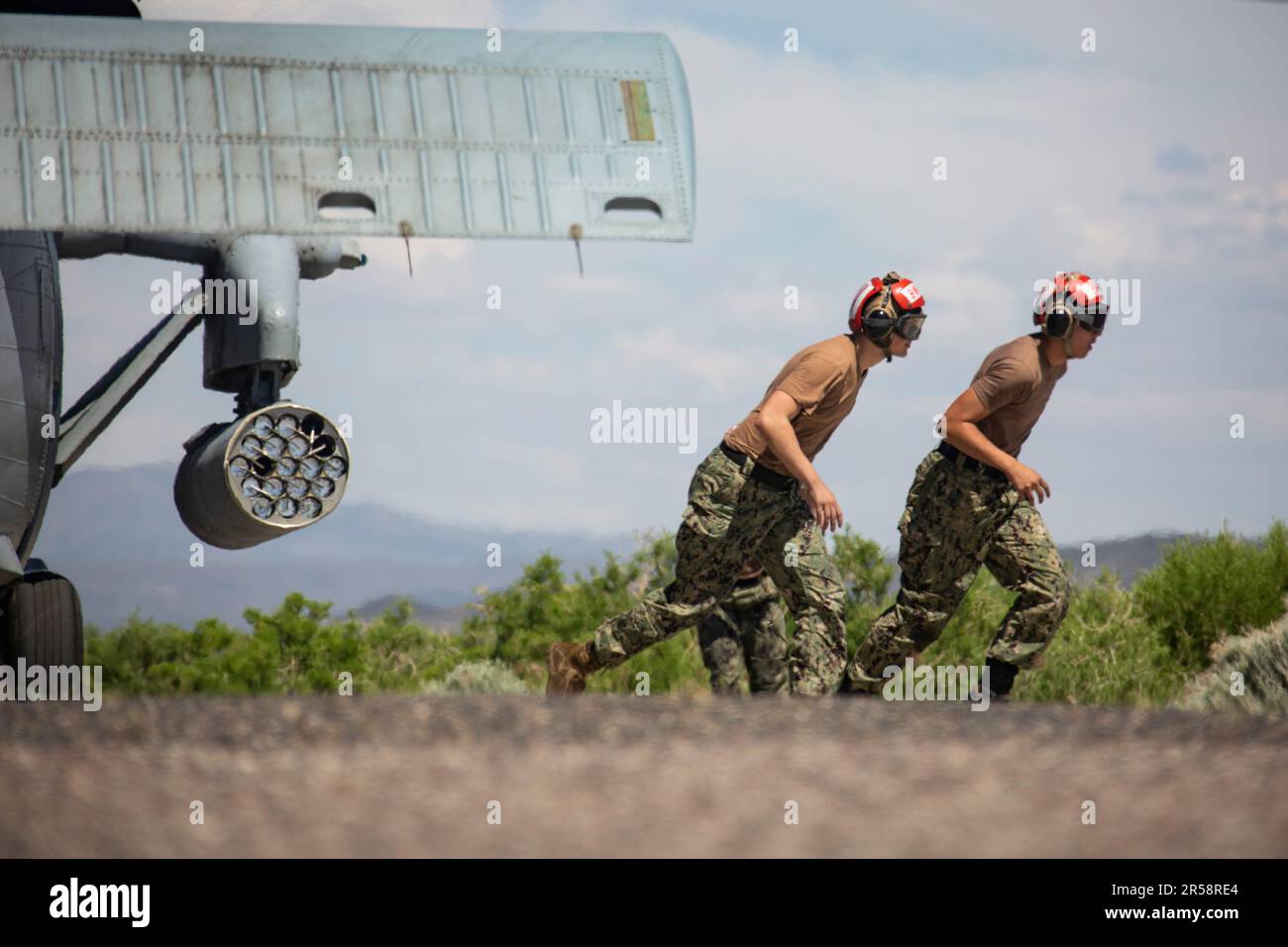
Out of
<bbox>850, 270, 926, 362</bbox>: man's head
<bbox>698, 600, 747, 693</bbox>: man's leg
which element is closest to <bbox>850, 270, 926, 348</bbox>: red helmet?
<bbox>850, 270, 926, 362</bbox>: man's head

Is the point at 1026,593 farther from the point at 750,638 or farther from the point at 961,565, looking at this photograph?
the point at 750,638

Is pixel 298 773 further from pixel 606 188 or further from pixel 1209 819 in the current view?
pixel 606 188

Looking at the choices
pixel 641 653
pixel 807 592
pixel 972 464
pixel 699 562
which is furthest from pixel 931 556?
pixel 641 653

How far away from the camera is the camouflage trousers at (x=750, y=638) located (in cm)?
941

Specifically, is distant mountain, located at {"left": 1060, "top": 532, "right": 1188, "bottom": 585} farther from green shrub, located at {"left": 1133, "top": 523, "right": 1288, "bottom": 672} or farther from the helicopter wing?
the helicopter wing

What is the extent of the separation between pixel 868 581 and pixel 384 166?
685 cm

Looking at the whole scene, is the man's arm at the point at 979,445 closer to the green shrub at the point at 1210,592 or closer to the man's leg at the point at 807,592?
the man's leg at the point at 807,592

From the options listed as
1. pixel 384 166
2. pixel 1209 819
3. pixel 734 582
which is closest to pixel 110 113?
pixel 384 166

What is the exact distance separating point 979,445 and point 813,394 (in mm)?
822

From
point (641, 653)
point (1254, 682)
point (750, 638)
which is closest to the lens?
point (1254, 682)

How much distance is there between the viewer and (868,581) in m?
13.9

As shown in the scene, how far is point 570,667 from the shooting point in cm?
902
